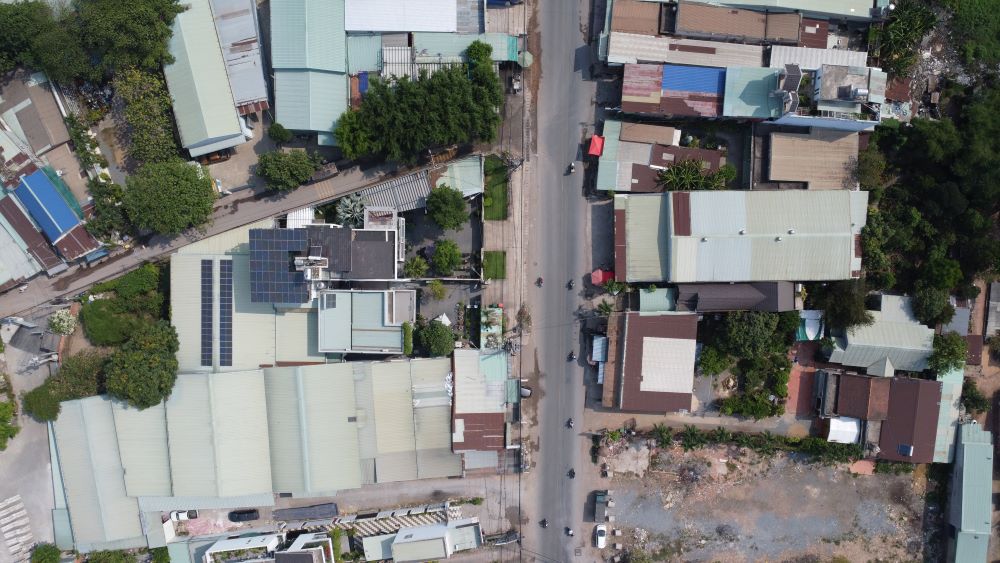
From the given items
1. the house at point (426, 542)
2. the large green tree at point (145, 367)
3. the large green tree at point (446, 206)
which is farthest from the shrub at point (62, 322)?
the large green tree at point (446, 206)

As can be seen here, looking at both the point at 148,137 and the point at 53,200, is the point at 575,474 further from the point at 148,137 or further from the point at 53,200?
the point at 53,200

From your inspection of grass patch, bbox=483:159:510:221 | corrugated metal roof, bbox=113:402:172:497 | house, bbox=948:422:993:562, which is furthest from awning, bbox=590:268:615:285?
corrugated metal roof, bbox=113:402:172:497

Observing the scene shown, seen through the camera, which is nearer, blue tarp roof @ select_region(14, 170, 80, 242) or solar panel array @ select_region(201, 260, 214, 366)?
solar panel array @ select_region(201, 260, 214, 366)

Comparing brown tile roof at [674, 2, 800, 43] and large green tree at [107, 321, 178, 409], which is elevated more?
brown tile roof at [674, 2, 800, 43]

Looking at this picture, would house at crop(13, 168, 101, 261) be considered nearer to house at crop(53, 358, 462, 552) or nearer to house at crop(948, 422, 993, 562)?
house at crop(53, 358, 462, 552)

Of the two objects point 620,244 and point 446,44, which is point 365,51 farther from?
point 620,244

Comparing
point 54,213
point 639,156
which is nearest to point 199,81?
point 54,213
